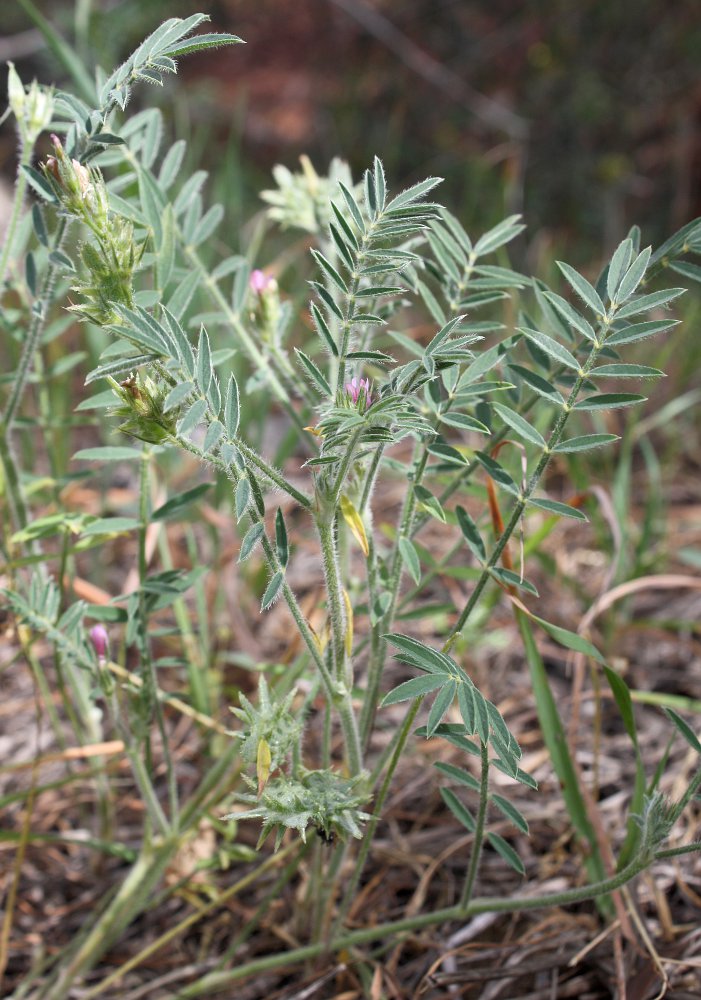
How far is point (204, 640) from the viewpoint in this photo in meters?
1.31

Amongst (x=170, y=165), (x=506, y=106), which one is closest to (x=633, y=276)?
(x=170, y=165)

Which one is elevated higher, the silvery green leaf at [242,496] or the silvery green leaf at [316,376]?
the silvery green leaf at [316,376]

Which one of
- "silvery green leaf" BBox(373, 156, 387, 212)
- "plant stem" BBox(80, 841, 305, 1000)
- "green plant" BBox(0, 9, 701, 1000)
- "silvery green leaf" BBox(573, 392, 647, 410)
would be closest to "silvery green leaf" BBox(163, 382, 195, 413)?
"green plant" BBox(0, 9, 701, 1000)

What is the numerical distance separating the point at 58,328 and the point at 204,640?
48cm

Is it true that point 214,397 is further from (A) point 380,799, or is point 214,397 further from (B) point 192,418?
(A) point 380,799

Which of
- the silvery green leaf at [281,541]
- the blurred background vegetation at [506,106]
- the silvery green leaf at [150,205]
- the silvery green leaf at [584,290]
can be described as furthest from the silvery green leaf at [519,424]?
the blurred background vegetation at [506,106]

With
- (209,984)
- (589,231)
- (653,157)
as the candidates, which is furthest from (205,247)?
(653,157)

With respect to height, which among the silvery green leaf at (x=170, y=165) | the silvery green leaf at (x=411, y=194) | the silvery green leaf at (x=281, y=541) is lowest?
the silvery green leaf at (x=281, y=541)

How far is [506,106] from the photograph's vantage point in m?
4.06

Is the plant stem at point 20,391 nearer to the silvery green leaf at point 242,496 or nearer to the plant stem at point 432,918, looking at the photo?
the silvery green leaf at point 242,496

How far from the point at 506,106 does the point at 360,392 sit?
A: 3714mm

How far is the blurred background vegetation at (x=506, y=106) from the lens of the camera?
12.0 ft

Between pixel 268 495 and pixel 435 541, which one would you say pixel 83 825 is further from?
pixel 435 541

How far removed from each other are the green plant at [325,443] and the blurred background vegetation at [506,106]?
2.41 metres
